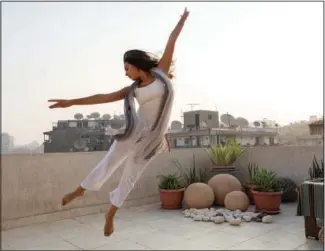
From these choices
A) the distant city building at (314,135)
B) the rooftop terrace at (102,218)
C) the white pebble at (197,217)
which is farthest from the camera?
the distant city building at (314,135)

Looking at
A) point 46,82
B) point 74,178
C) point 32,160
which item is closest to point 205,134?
point 74,178

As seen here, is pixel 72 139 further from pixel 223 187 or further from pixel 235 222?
pixel 223 187

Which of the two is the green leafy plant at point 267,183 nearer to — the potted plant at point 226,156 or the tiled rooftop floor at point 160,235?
the tiled rooftop floor at point 160,235

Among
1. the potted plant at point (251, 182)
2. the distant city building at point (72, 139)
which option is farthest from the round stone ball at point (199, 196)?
Answer: the distant city building at point (72, 139)

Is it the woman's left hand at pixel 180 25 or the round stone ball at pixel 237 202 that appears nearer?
the woman's left hand at pixel 180 25

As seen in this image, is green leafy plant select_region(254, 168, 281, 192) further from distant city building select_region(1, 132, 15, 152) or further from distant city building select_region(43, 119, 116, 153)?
distant city building select_region(1, 132, 15, 152)

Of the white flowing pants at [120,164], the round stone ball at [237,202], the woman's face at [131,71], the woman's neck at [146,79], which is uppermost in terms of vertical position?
the woman's face at [131,71]

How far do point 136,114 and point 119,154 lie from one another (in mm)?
201

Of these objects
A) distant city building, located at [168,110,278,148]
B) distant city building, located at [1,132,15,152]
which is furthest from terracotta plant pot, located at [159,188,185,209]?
distant city building, located at [1,132,15,152]

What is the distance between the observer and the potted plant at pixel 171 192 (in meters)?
5.36

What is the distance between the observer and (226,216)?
14.9ft

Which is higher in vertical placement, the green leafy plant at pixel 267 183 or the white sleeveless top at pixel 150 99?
the white sleeveless top at pixel 150 99

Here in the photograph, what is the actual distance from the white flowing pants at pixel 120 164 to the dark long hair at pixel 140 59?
10.8 inches

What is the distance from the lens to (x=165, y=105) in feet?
5.14
